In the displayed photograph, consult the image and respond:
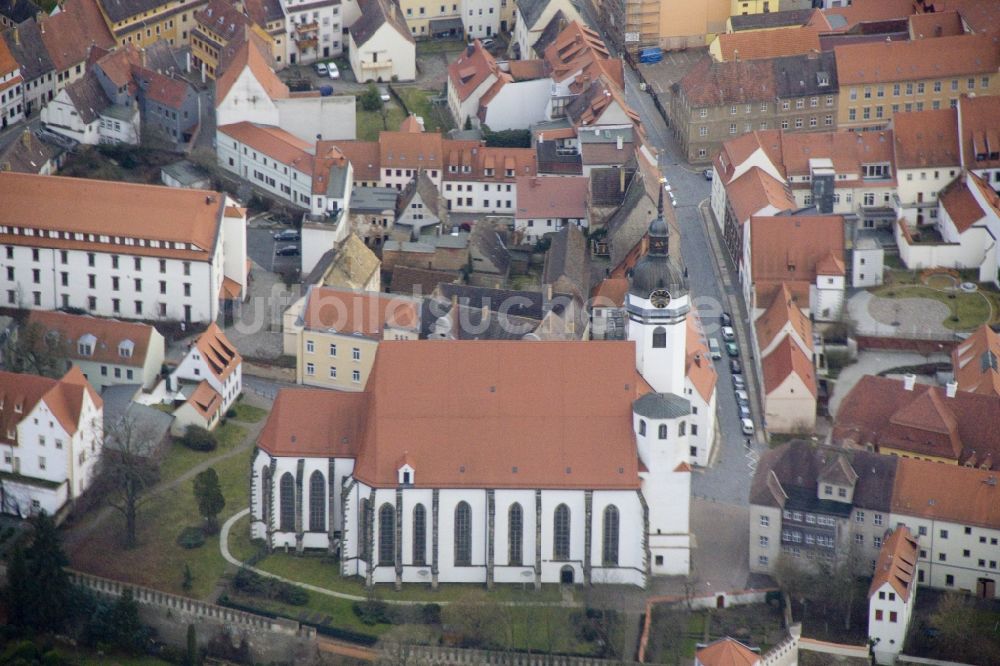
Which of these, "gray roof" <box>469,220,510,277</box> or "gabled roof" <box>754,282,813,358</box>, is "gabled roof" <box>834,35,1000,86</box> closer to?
"gray roof" <box>469,220,510,277</box>

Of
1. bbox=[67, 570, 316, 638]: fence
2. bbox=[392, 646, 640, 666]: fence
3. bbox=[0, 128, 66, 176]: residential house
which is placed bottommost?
bbox=[392, 646, 640, 666]: fence

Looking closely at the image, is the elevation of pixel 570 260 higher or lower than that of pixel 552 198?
lower

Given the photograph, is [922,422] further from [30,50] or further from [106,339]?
[30,50]

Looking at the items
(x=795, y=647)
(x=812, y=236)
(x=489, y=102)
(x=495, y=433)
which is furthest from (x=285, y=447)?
(x=489, y=102)

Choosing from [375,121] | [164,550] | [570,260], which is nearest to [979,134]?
[570,260]

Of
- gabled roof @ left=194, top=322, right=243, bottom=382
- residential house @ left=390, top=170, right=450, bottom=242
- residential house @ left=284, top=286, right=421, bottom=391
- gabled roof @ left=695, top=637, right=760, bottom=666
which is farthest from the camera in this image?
residential house @ left=390, top=170, right=450, bottom=242

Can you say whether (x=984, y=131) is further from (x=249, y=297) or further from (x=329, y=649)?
(x=329, y=649)

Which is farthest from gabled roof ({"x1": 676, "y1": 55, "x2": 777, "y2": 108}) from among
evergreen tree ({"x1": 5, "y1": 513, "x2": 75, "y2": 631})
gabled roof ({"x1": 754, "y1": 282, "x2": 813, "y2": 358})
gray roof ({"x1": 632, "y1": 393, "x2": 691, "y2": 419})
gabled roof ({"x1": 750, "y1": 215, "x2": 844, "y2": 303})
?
evergreen tree ({"x1": 5, "y1": 513, "x2": 75, "y2": 631})
